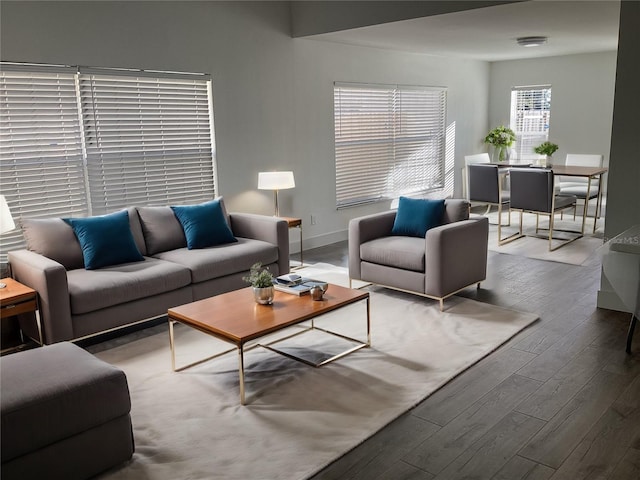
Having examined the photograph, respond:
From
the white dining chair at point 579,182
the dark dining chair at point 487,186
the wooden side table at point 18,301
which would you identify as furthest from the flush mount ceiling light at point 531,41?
the wooden side table at point 18,301

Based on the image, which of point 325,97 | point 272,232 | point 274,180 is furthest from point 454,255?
point 325,97

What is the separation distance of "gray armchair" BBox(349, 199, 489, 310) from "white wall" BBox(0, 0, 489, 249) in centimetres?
150

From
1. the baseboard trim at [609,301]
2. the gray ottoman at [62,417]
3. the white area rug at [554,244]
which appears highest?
the gray ottoman at [62,417]

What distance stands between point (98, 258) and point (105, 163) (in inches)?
39.1

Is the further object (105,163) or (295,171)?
(295,171)

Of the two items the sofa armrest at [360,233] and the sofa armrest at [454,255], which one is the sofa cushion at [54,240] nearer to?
the sofa armrest at [360,233]

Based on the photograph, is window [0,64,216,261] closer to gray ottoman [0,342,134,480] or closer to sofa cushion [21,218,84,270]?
sofa cushion [21,218,84,270]

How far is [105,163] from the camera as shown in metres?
4.73

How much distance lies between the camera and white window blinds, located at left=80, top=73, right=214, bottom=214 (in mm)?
4652

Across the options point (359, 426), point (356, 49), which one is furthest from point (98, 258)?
point (356, 49)

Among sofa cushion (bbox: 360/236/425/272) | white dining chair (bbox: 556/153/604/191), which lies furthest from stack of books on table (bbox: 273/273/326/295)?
white dining chair (bbox: 556/153/604/191)

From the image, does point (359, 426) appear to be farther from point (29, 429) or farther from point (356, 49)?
point (356, 49)

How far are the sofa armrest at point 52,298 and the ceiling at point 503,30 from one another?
3569 mm

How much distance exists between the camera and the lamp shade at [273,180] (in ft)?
18.4
